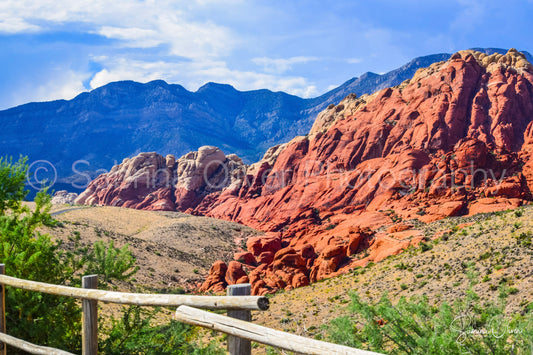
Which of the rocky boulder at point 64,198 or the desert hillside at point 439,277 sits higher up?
the rocky boulder at point 64,198

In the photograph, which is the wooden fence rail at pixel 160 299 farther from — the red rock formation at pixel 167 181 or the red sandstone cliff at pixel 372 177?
the red rock formation at pixel 167 181

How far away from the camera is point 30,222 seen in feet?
30.4

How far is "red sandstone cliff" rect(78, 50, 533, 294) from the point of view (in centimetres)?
3847

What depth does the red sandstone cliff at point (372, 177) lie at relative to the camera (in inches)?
1515

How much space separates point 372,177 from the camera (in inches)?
2169

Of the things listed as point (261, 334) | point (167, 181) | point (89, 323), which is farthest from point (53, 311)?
point (167, 181)

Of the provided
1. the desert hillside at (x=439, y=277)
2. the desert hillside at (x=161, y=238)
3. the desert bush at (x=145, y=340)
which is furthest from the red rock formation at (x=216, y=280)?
the desert bush at (x=145, y=340)

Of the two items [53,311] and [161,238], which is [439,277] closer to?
[53,311]

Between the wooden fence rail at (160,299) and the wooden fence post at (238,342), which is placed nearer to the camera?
the wooden fence rail at (160,299)

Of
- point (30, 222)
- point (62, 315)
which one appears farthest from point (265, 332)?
point (30, 222)

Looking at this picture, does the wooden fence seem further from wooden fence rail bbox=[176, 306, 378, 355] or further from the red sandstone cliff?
the red sandstone cliff

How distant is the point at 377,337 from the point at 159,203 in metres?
76.2

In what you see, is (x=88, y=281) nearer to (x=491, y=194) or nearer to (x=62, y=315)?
(x=62, y=315)

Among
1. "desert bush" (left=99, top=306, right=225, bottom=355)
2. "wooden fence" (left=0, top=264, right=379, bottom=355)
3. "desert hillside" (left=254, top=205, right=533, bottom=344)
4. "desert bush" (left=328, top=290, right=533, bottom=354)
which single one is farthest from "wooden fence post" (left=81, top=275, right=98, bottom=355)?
"desert hillside" (left=254, top=205, right=533, bottom=344)
